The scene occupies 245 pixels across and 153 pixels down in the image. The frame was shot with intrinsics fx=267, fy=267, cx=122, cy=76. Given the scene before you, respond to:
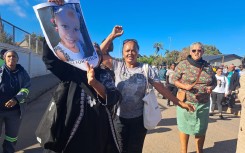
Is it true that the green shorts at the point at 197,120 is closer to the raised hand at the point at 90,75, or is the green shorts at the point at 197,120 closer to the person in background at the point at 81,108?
the person in background at the point at 81,108

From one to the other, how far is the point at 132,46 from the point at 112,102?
118cm

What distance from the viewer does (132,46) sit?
3.16 metres

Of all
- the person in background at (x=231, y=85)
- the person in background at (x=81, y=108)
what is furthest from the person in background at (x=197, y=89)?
the person in background at (x=231, y=85)

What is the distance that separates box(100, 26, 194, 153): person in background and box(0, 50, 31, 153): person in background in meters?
1.65

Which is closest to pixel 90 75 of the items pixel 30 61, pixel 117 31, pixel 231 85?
pixel 117 31

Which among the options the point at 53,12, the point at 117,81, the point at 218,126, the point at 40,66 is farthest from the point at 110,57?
the point at 40,66

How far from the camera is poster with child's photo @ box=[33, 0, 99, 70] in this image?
1.89 meters

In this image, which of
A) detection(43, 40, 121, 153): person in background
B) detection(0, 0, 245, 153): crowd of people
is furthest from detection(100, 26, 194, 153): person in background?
detection(43, 40, 121, 153): person in background

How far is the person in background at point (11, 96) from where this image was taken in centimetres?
393

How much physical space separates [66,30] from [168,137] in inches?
186

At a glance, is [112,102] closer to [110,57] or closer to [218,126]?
[110,57]

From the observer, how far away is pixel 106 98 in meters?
2.11

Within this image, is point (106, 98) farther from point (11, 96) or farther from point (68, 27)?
point (11, 96)

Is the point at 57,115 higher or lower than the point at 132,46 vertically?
lower
